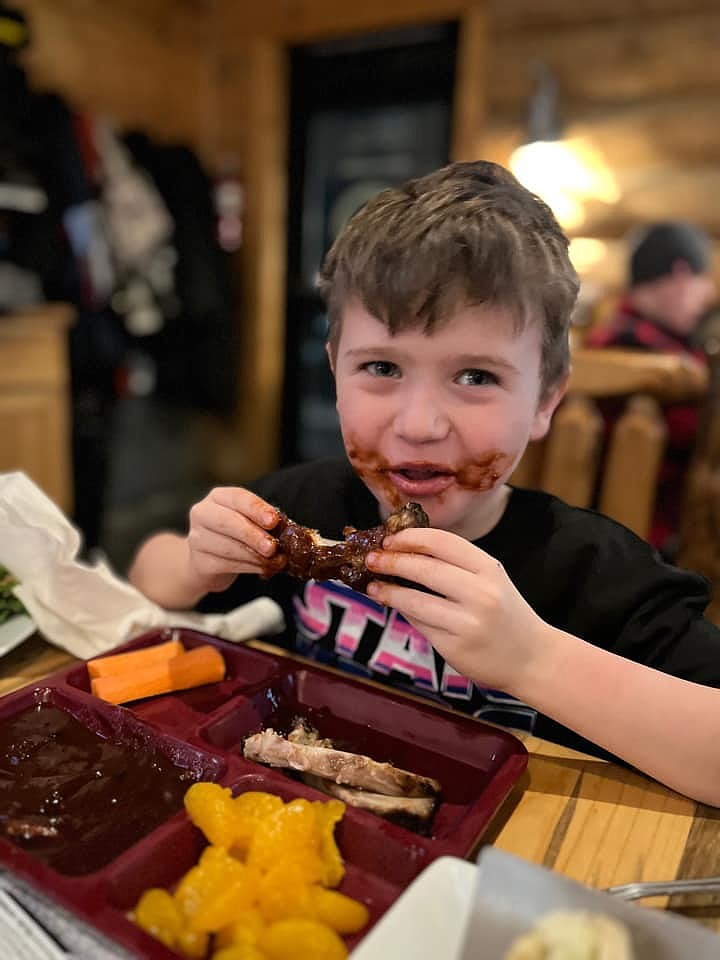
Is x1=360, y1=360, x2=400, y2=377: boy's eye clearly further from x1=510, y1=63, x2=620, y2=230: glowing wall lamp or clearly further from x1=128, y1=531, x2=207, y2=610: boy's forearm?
x1=510, y1=63, x2=620, y2=230: glowing wall lamp

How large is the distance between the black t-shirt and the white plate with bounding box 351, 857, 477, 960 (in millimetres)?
477

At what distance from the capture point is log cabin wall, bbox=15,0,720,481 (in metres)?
3.65

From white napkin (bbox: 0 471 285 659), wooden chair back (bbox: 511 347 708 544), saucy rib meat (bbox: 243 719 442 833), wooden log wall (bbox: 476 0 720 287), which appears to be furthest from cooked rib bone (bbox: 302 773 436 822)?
wooden log wall (bbox: 476 0 720 287)

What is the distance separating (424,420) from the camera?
957 mm

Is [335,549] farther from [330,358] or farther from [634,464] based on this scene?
[634,464]

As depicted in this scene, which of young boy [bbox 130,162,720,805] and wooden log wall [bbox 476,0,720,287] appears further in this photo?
wooden log wall [bbox 476,0,720,287]

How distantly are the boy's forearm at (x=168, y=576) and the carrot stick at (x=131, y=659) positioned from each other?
14cm

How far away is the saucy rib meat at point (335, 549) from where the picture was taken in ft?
3.06

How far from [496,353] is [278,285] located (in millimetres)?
4455

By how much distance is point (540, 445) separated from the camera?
81.7 inches

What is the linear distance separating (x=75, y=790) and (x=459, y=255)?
0.79 meters

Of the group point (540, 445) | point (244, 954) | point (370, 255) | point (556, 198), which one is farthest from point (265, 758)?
point (556, 198)

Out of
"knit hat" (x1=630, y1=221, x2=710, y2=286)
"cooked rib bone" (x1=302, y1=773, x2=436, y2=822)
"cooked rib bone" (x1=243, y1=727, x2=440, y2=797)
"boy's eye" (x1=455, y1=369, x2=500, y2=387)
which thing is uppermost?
"knit hat" (x1=630, y1=221, x2=710, y2=286)

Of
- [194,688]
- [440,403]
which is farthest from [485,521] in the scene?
[194,688]
